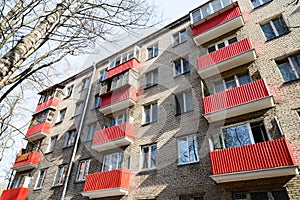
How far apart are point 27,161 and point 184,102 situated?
47.1 feet

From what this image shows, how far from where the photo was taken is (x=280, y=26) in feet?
35.6

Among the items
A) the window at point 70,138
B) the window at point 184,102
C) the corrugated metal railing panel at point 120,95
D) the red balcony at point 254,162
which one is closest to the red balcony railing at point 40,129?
the window at point 70,138

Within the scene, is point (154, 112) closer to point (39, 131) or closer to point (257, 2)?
point (257, 2)

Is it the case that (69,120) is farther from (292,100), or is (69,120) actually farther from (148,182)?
(292,100)

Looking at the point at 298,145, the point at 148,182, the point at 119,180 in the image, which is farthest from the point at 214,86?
the point at 119,180

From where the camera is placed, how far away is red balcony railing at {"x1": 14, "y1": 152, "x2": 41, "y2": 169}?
16766 mm

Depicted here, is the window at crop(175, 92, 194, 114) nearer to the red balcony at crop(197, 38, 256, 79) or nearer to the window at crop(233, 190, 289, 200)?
the red balcony at crop(197, 38, 256, 79)

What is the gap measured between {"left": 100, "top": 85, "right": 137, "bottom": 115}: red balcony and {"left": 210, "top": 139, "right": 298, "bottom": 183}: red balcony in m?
7.08

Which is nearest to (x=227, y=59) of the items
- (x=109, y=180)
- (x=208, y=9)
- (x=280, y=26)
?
(x=280, y=26)

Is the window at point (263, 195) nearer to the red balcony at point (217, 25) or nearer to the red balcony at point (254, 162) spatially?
the red balcony at point (254, 162)

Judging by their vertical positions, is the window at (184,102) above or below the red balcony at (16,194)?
above

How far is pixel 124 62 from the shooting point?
15898 mm

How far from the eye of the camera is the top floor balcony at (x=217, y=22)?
12.0 meters

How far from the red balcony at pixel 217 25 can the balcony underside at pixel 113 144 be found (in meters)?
7.71
